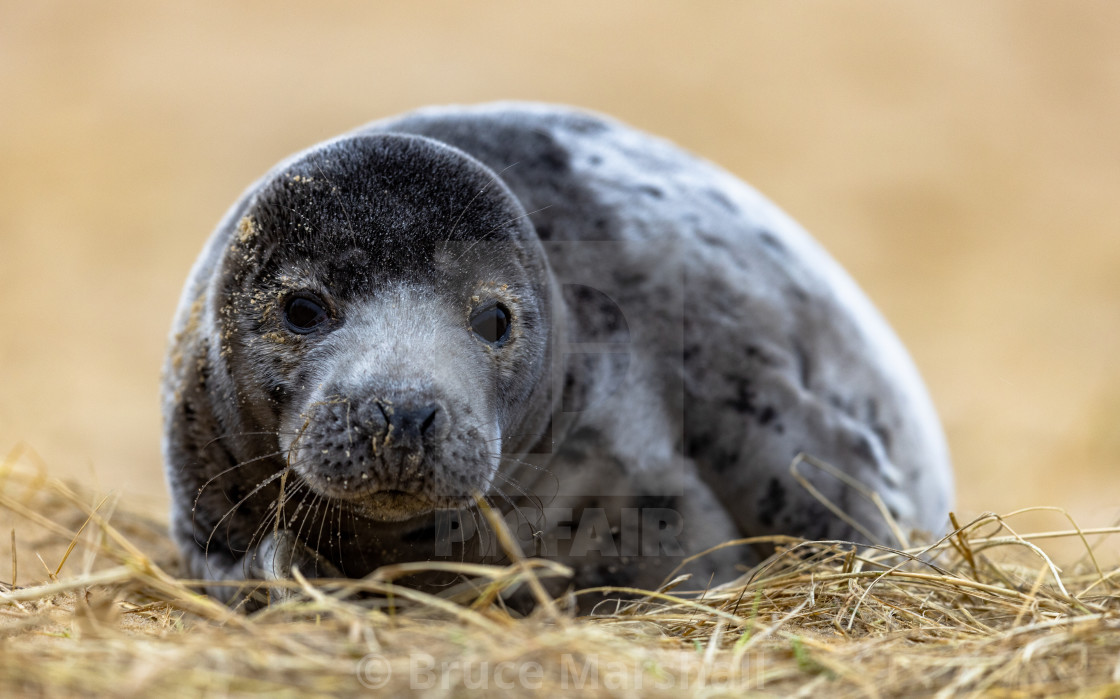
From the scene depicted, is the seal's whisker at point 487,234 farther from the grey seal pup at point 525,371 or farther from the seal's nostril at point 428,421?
the seal's nostril at point 428,421

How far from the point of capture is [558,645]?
1.73m

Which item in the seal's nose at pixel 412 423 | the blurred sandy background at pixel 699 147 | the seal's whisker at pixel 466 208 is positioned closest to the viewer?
the seal's nose at pixel 412 423

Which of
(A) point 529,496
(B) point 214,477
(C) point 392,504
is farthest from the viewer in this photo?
(A) point 529,496

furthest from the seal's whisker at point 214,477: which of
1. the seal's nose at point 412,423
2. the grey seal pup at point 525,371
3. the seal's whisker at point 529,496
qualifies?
the seal's whisker at point 529,496

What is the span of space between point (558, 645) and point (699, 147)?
11.7 meters

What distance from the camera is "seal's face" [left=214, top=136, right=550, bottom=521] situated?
2.25 metres

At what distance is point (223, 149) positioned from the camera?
12367 mm

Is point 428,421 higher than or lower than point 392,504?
higher

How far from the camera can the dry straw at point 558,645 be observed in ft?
5.39

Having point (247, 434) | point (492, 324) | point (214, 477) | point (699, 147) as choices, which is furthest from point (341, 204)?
point (699, 147)

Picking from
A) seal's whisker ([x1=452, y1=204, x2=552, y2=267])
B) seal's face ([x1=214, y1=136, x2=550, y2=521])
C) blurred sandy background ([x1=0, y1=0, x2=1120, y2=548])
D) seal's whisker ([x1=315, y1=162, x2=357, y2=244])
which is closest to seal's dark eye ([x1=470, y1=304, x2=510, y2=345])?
seal's face ([x1=214, y1=136, x2=550, y2=521])

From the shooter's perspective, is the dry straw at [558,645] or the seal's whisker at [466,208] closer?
the dry straw at [558,645]

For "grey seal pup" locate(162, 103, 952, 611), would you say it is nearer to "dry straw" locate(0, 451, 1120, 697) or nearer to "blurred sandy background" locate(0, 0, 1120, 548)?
"dry straw" locate(0, 451, 1120, 697)

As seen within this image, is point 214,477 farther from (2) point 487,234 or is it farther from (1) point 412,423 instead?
(2) point 487,234
